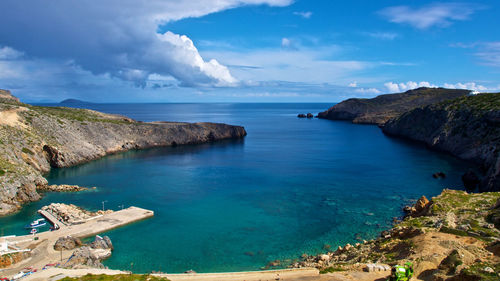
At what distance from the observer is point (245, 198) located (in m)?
57.6

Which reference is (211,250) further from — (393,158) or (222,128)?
(222,128)

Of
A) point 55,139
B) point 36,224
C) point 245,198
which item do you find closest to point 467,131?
point 245,198

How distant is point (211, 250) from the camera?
38750 millimetres

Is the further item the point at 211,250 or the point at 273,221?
the point at 273,221

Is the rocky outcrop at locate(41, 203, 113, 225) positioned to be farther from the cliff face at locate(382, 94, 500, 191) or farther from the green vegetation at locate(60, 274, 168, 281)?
the cliff face at locate(382, 94, 500, 191)

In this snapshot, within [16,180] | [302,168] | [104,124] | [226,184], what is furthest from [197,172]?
[104,124]

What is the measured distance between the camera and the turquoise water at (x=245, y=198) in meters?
38.9

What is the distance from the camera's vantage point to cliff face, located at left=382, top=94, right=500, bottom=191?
70125 mm

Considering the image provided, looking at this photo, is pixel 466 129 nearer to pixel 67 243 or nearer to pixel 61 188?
pixel 67 243

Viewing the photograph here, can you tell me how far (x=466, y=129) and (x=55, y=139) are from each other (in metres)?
110

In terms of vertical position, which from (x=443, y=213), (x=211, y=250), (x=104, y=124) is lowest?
(x=211, y=250)

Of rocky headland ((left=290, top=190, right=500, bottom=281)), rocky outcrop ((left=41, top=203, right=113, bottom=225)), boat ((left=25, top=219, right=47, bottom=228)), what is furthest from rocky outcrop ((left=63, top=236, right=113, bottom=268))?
rocky headland ((left=290, top=190, right=500, bottom=281))

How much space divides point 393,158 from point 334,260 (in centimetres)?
6810

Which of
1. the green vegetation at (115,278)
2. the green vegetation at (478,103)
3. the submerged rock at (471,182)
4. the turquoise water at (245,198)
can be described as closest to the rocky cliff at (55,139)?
the turquoise water at (245,198)
